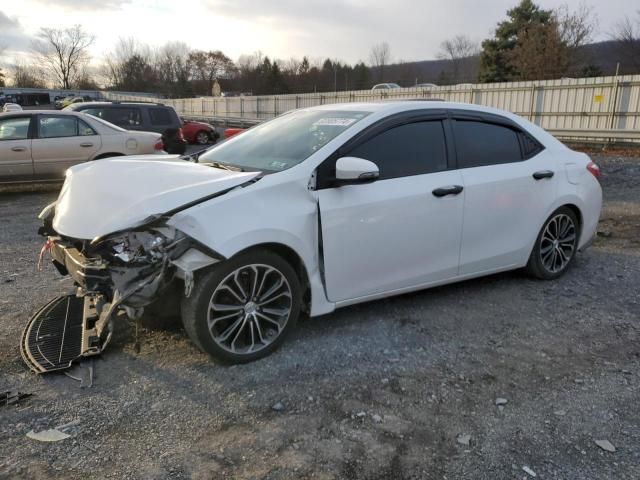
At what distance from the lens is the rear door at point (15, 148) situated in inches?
366

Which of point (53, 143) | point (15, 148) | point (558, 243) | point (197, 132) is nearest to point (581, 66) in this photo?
point (197, 132)

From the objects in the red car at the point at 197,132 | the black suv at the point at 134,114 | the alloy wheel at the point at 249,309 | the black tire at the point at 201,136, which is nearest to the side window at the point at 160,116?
the black suv at the point at 134,114

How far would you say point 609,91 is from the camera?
1922 centimetres

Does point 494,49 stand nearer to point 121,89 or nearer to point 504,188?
point 504,188

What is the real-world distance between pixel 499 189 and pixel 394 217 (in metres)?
1.17

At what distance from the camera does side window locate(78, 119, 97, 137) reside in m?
9.91

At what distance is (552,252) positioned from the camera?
16.9ft

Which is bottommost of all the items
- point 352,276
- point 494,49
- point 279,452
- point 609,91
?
point 279,452

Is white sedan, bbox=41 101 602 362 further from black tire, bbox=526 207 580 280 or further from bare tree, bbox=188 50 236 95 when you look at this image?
bare tree, bbox=188 50 236 95

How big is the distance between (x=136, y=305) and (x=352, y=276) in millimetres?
1462

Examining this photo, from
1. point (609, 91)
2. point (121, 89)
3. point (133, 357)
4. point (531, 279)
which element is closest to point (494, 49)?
point (609, 91)

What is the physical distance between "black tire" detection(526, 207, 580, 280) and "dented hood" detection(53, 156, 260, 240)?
292 cm

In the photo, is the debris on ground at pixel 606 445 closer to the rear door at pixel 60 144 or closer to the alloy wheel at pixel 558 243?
the alloy wheel at pixel 558 243

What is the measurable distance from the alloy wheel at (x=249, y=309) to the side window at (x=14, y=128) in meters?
8.01
